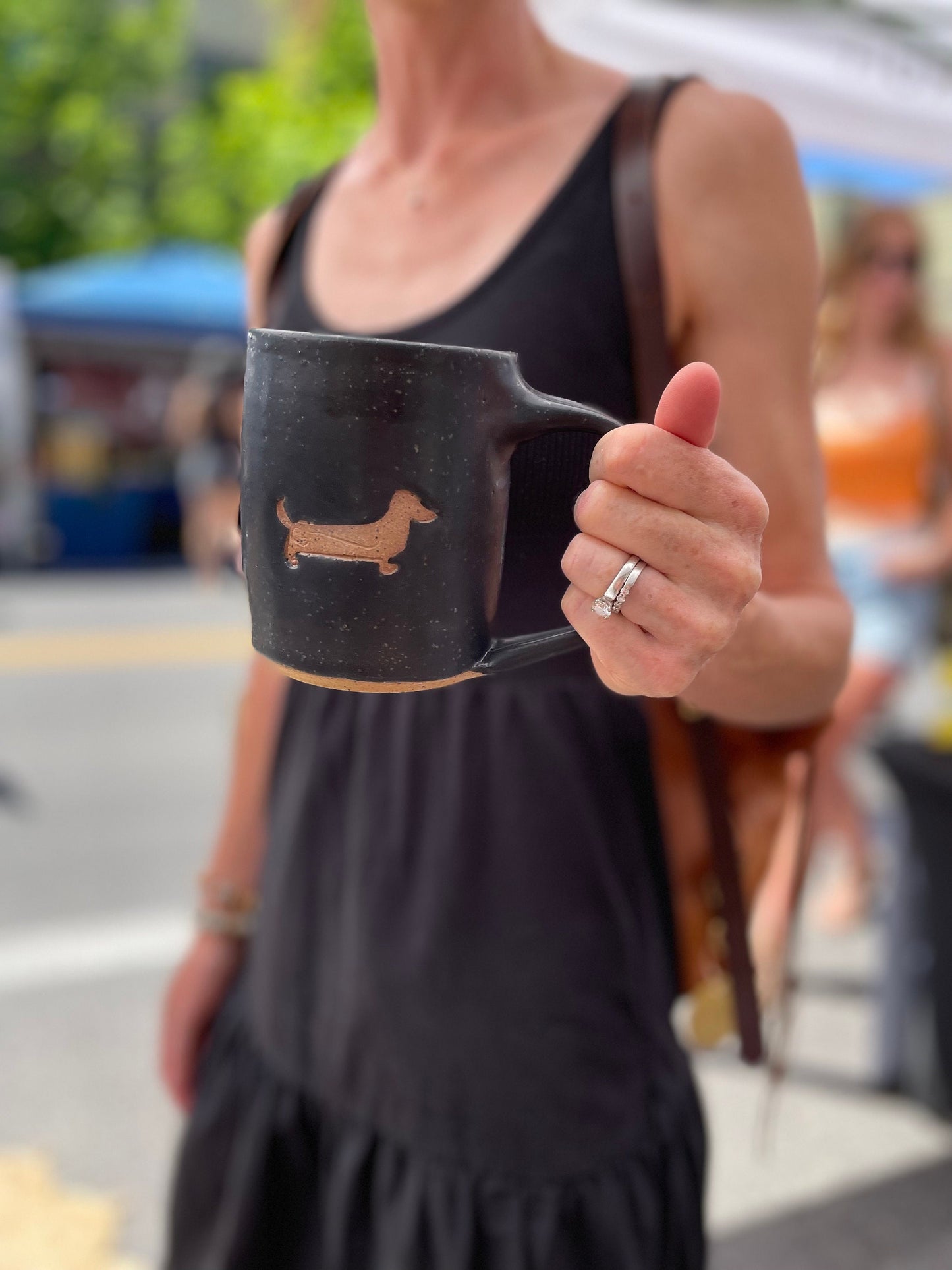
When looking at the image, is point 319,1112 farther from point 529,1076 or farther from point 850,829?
point 850,829

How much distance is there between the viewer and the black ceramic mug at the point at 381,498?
0.65 m

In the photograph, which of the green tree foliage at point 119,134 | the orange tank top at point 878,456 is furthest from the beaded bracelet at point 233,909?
the green tree foliage at point 119,134

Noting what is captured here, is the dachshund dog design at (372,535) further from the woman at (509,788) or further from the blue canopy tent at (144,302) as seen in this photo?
the blue canopy tent at (144,302)

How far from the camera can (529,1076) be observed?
1.00 m

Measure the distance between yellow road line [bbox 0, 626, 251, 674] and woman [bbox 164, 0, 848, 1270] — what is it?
6.03 metres

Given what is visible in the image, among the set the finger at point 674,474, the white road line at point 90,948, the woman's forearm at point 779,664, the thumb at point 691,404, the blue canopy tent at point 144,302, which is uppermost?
the thumb at point 691,404

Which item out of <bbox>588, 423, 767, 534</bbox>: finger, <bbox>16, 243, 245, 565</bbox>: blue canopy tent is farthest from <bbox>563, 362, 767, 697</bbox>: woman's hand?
<bbox>16, 243, 245, 565</bbox>: blue canopy tent

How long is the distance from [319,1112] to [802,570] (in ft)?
2.16

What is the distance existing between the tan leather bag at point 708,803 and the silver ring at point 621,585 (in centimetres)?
31

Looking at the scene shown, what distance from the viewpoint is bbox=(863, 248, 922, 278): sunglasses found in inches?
126

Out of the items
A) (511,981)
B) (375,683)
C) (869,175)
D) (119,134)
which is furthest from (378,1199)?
(119,134)

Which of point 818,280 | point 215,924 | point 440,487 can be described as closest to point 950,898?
point 215,924

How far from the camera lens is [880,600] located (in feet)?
10.7

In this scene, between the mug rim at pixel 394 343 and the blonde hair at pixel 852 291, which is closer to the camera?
the mug rim at pixel 394 343
